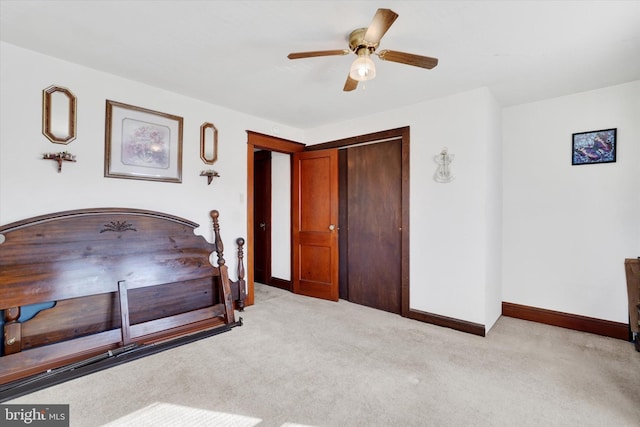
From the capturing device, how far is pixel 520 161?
3.44 m

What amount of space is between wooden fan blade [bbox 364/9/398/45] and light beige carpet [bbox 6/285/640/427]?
2.24 m

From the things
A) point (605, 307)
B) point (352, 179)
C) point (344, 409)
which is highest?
point (352, 179)

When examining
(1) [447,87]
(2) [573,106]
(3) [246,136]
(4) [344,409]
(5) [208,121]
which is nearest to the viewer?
(4) [344,409]

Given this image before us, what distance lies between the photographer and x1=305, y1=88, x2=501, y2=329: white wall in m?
2.95

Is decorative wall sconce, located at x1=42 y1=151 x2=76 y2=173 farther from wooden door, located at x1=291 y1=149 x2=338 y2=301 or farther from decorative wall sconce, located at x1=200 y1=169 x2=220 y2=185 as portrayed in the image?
wooden door, located at x1=291 y1=149 x2=338 y2=301

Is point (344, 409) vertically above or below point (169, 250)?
below

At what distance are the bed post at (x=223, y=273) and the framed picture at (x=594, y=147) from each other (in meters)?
3.90

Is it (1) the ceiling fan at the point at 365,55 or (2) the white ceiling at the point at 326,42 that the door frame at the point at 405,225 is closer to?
(2) the white ceiling at the point at 326,42

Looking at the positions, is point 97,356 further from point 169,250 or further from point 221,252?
point 221,252

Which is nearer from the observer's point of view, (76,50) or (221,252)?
(76,50)

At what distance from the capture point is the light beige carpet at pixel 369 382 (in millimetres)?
1737

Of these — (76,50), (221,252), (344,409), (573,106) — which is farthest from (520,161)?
(76,50)

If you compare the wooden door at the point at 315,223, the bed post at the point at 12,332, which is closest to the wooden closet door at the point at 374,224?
the wooden door at the point at 315,223

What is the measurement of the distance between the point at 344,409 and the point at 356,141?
119 inches
